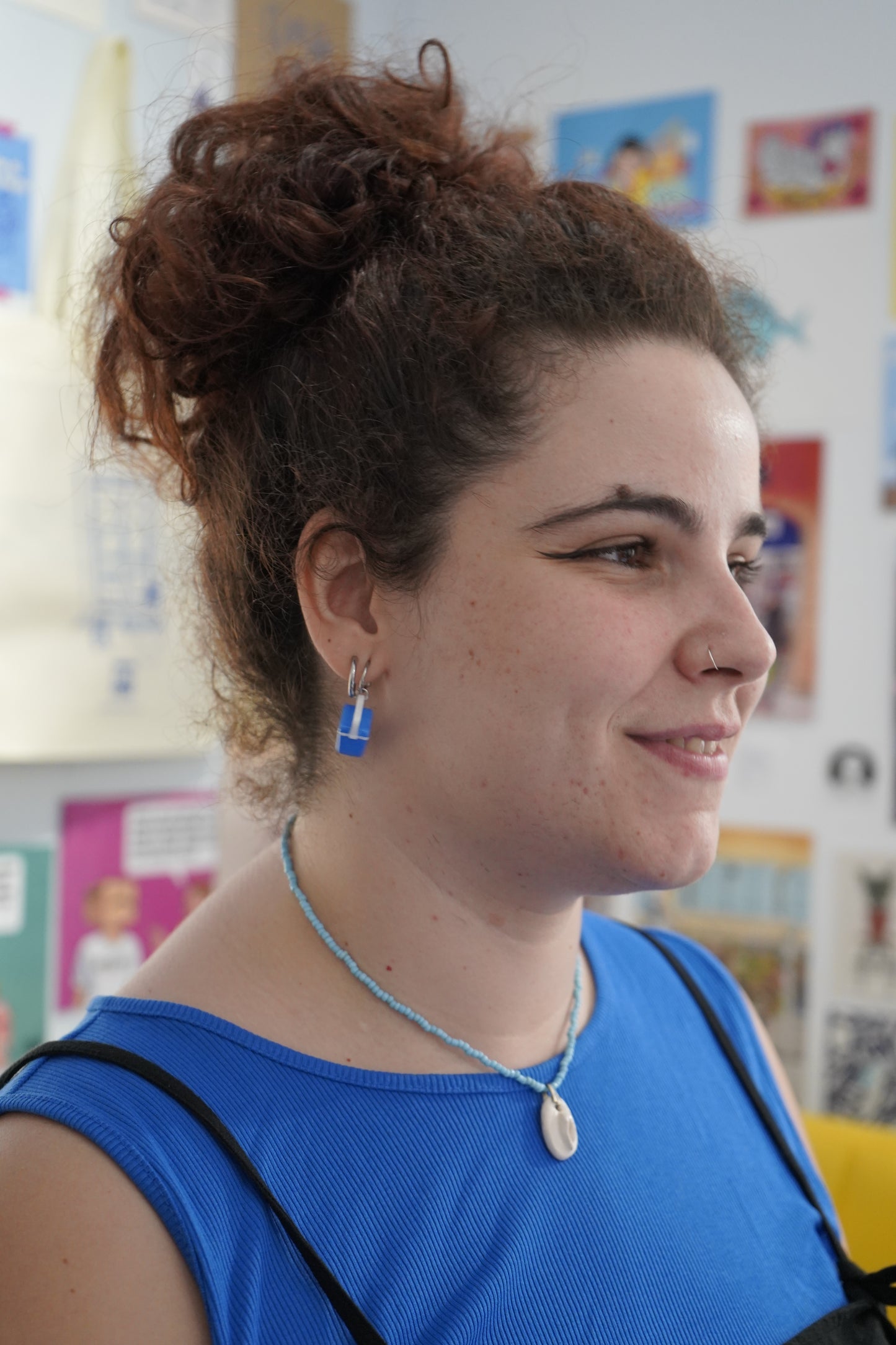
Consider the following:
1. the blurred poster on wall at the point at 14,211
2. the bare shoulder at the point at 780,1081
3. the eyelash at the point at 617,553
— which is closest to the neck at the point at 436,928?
the eyelash at the point at 617,553

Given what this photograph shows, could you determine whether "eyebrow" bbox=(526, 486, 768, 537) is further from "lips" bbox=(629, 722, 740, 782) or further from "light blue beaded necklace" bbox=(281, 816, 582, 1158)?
"light blue beaded necklace" bbox=(281, 816, 582, 1158)

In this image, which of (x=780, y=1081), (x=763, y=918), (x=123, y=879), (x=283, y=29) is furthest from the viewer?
(x=763, y=918)

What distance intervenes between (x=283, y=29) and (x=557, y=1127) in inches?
72.9

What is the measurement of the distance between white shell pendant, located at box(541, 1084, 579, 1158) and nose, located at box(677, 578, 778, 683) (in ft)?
1.07

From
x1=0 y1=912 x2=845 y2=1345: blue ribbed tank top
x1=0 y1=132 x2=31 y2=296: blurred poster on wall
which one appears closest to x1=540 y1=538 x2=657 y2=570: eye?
x1=0 y1=912 x2=845 y2=1345: blue ribbed tank top

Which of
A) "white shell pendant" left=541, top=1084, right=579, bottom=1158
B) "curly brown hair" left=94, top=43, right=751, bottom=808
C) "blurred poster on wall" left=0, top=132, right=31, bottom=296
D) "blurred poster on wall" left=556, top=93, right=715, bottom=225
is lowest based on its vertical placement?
"white shell pendant" left=541, top=1084, right=579, bottom=1158

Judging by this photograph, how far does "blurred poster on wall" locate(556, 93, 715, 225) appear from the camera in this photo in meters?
2.19

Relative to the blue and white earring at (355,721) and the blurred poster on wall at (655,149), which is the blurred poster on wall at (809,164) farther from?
the blue and white earring at (355,721)

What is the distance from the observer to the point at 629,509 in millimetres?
797

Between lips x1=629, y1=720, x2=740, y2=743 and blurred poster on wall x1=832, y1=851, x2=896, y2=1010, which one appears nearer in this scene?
lips x1=629, y1=720, x2=740, y2=743

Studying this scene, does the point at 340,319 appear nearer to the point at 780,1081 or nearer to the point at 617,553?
the point at 617,553

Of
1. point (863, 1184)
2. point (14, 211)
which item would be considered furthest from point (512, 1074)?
point (14, 211)

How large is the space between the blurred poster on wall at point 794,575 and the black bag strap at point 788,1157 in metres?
1.04

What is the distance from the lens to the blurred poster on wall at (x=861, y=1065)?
2043 millimetres
